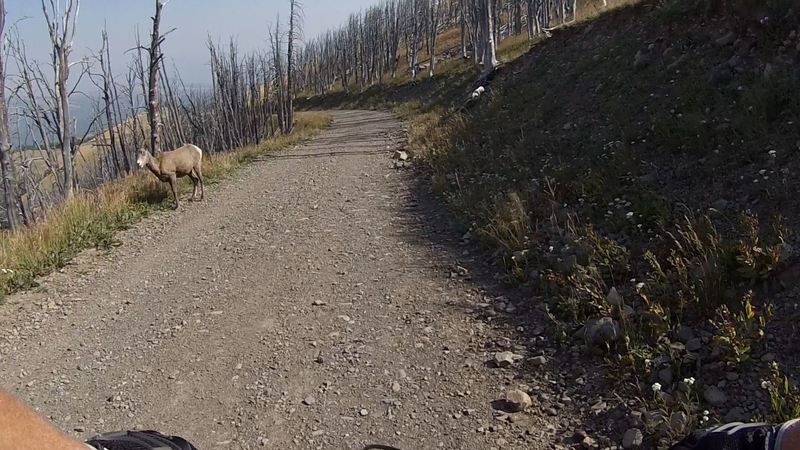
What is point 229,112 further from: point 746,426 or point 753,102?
point 746,426

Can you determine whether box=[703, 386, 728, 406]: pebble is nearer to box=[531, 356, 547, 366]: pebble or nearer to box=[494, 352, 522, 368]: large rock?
box=[531, 356, 547, 366]: pebble

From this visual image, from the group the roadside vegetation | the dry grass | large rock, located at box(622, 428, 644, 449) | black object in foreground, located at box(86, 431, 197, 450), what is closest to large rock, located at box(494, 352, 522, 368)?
the roadside vegetation

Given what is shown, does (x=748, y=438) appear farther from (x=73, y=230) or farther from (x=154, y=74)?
(x=154, y=74)

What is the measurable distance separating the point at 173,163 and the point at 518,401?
6.90m

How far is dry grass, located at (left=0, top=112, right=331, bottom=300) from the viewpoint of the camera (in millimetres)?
5574

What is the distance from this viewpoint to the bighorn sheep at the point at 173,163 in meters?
7.86

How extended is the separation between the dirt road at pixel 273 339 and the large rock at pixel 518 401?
8 cm

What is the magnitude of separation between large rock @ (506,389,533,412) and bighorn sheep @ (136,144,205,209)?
261 inches

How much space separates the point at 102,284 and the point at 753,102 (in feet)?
Answer: 22.5

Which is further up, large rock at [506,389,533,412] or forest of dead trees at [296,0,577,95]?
forest of dead trees at [296,0,577,95]

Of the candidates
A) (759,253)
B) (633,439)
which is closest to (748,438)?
(633,439)

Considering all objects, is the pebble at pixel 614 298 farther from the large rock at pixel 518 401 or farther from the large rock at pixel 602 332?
the large rock at pixel 518 401

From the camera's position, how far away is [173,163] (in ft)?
26.8

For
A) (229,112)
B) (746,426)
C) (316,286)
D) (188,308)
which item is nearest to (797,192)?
(746,426)
